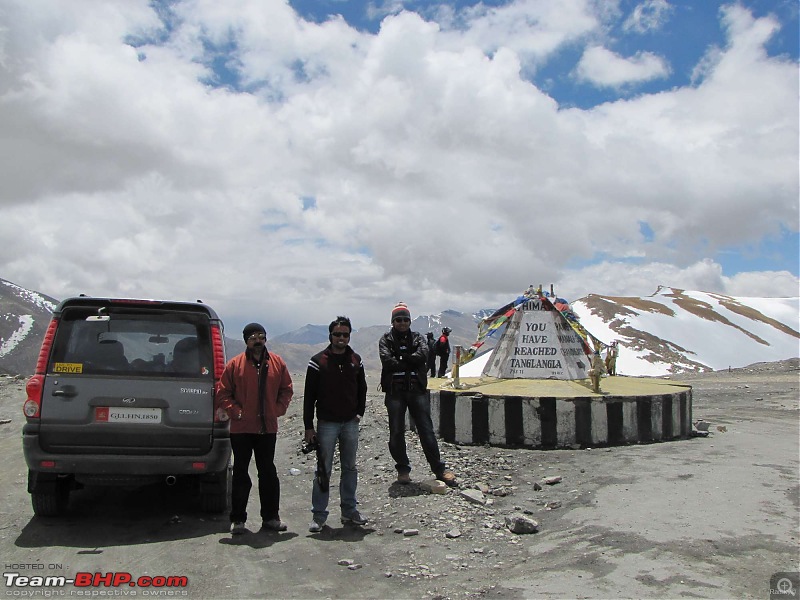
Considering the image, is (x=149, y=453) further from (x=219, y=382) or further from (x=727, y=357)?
(x=727, y=357)

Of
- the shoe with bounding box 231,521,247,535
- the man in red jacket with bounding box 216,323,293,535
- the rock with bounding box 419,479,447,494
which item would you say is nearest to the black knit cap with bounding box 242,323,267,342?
the man in red jacket with bounding box 216,323,293,535

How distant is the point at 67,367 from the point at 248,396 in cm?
169

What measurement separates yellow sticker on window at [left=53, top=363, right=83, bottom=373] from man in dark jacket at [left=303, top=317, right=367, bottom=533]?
6.95ft

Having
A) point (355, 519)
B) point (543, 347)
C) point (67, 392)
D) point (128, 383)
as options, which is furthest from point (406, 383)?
point (543, 347)

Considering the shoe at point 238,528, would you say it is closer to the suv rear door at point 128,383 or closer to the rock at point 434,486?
the suv rear door at point 128,383

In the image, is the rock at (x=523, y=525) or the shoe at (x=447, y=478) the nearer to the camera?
the rock at (x=523, y=525)

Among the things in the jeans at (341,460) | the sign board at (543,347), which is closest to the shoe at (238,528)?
the jeans at (341,460)

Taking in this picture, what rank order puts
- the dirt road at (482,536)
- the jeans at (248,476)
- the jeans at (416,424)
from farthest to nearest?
the jeans at (416,424), the jeans at (248,476), the dirt road at (482,536)

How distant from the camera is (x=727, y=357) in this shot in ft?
230

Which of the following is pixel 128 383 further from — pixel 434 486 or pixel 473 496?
pixel 473 496

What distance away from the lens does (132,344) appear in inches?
259

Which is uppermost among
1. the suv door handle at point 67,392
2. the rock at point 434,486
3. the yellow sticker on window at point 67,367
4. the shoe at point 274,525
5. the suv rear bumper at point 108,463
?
the yellow sticker on window at point 67,367

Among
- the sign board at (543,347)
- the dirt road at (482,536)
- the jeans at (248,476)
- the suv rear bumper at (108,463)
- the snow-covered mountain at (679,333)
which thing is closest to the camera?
the dirt road at (482,536)

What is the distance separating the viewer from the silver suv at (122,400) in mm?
6059
